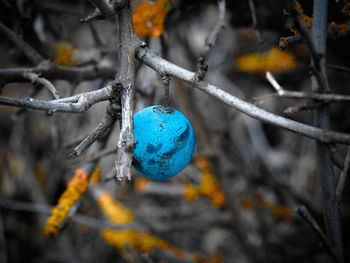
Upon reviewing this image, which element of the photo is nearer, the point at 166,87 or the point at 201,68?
the point at 201,68

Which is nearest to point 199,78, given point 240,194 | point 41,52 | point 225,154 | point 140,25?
point 140,25

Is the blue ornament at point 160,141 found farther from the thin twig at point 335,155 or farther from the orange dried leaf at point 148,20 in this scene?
the orange dried leaf at point 148,20

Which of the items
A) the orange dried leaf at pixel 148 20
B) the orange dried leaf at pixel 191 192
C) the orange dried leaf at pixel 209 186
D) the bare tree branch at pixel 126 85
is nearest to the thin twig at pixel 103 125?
the bare tree branch at pixel 126 85

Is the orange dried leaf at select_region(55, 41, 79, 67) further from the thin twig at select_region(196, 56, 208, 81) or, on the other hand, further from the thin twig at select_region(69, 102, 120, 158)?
the thin twig at select_region(196, 56, 208, 81)

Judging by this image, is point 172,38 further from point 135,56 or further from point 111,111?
point 111,111

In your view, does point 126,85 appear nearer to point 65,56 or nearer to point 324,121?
point 324,121

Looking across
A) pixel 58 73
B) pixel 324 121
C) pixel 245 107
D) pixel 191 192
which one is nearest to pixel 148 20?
pixel 58 73
